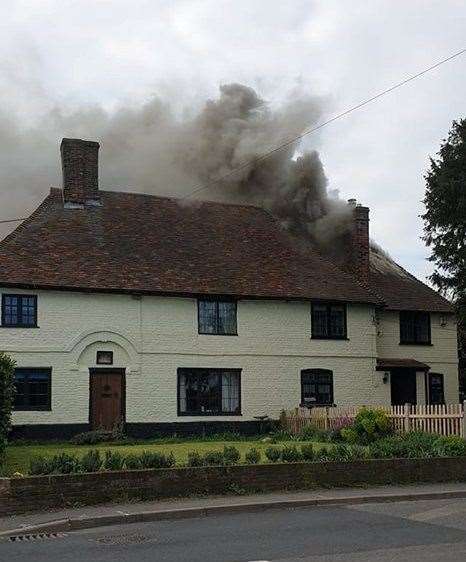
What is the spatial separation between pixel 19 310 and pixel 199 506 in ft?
48.4

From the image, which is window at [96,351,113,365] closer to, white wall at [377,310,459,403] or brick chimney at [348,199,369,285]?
brick chimney at [348,199,369,285]

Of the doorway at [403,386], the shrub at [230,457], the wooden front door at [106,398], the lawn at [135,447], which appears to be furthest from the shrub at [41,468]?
the doorway at [403,386]

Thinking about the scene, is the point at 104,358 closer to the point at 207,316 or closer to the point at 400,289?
the point at 207,316

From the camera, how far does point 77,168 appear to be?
99.5ft

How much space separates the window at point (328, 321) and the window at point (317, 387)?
4.45 feet

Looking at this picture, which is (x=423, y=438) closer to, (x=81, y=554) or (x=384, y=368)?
(x=81, y=554)

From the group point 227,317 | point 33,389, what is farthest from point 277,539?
point 227,317

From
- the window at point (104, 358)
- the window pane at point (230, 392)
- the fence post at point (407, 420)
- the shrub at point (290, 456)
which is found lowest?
the shrub at point (290, 456)

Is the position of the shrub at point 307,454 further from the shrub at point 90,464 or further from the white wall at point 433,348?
the white wall at point 433,348

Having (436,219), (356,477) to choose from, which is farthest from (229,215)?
(356,477)

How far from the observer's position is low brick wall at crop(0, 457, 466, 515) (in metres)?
13.3

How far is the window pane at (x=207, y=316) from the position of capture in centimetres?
2914

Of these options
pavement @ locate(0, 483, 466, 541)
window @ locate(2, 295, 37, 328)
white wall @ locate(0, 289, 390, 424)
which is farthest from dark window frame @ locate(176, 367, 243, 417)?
pavement @ locate(0, 483, 466, 541)

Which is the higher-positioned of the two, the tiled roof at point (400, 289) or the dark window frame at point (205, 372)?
the tiled roof at point (400, 289)
